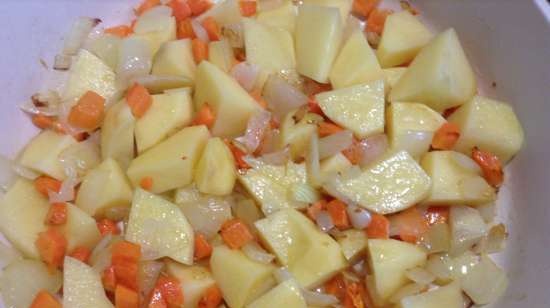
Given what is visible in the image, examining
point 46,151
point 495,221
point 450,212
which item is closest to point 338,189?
point 450,212

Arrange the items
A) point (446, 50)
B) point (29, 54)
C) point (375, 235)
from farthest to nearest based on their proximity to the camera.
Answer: point (29, 54), point (446, 50), point (375, 235)

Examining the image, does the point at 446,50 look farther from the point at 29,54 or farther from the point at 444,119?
the point at 29,54

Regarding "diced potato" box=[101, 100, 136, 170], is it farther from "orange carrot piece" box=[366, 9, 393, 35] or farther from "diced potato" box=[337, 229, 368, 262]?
"orange carrot piece" box=[366, 9, 393, 35]

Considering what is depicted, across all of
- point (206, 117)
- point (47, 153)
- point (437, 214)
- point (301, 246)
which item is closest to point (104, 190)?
point (47, 153)

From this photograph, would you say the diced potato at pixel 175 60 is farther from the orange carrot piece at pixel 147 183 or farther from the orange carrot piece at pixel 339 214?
the orange carrot piece at pixel 339 214

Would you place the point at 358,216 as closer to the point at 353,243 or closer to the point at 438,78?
the point at 353,243
